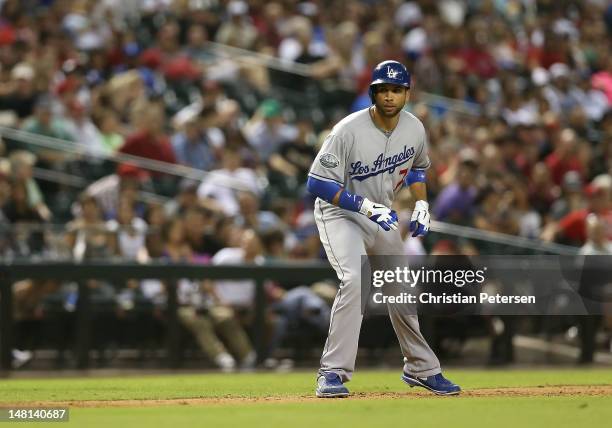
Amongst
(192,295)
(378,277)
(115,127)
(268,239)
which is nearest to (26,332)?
(192,295)

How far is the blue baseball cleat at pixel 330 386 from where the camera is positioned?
24.2 ft

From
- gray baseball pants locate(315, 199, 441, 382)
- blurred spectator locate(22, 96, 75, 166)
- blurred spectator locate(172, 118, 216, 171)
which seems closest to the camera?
gray baseball pants locate(315, 199, 441, 382)

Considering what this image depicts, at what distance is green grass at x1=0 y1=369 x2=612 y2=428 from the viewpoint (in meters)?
6.32

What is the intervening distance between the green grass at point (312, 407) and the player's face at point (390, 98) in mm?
1743

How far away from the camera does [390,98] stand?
7.40m

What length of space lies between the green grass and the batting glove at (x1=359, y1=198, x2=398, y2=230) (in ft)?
3.43

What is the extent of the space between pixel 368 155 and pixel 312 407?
61.8 inches

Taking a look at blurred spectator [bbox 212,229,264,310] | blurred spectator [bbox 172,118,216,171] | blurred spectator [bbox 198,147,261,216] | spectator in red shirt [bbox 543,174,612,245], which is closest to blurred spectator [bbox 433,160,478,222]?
spectator in red shirt [bbox 543,174,612,245]

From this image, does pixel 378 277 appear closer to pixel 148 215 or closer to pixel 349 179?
pixel 349 179

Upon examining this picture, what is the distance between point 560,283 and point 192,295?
3431 mm

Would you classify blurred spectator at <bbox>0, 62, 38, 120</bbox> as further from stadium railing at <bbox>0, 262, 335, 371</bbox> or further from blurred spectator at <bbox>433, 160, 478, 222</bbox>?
blurred spectator at <bbox>433, 160, 478, 222</bbox>

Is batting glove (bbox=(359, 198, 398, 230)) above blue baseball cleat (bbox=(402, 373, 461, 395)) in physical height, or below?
above

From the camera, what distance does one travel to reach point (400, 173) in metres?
7.68

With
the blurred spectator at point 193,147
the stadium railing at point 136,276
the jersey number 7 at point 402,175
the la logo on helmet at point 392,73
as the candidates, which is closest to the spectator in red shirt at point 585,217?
the stadium railing at point 136,276
